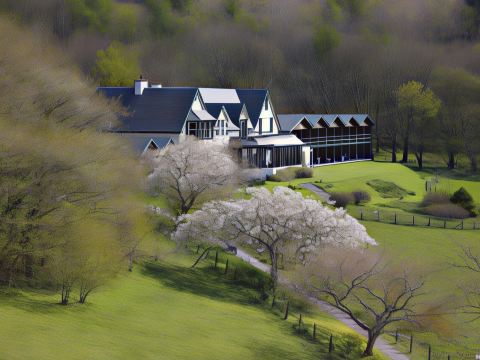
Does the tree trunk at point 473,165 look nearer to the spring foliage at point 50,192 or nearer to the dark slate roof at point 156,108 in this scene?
the dark slate roof at point 156,108

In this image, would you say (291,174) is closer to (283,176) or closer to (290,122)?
(283,176)

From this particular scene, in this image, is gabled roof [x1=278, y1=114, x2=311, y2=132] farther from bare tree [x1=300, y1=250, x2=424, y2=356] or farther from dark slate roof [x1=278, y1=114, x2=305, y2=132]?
bare tree [x1=300, y1=250, x2=424, y2=356]

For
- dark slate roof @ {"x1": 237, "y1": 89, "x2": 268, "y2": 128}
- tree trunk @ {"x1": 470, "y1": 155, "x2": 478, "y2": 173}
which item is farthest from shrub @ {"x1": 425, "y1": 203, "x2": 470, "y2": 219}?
tree trunk @ {"x1": 470, "y1": 155, "x2": 478, "y2": 173}

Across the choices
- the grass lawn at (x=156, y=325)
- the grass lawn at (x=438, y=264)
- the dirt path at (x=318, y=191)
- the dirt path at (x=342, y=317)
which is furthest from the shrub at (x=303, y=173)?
the grass lawn at (x=156, y=325)

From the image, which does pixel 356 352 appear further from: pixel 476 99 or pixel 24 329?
pixel 476 99

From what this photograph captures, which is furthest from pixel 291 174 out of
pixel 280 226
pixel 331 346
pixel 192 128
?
pixel 331 346
